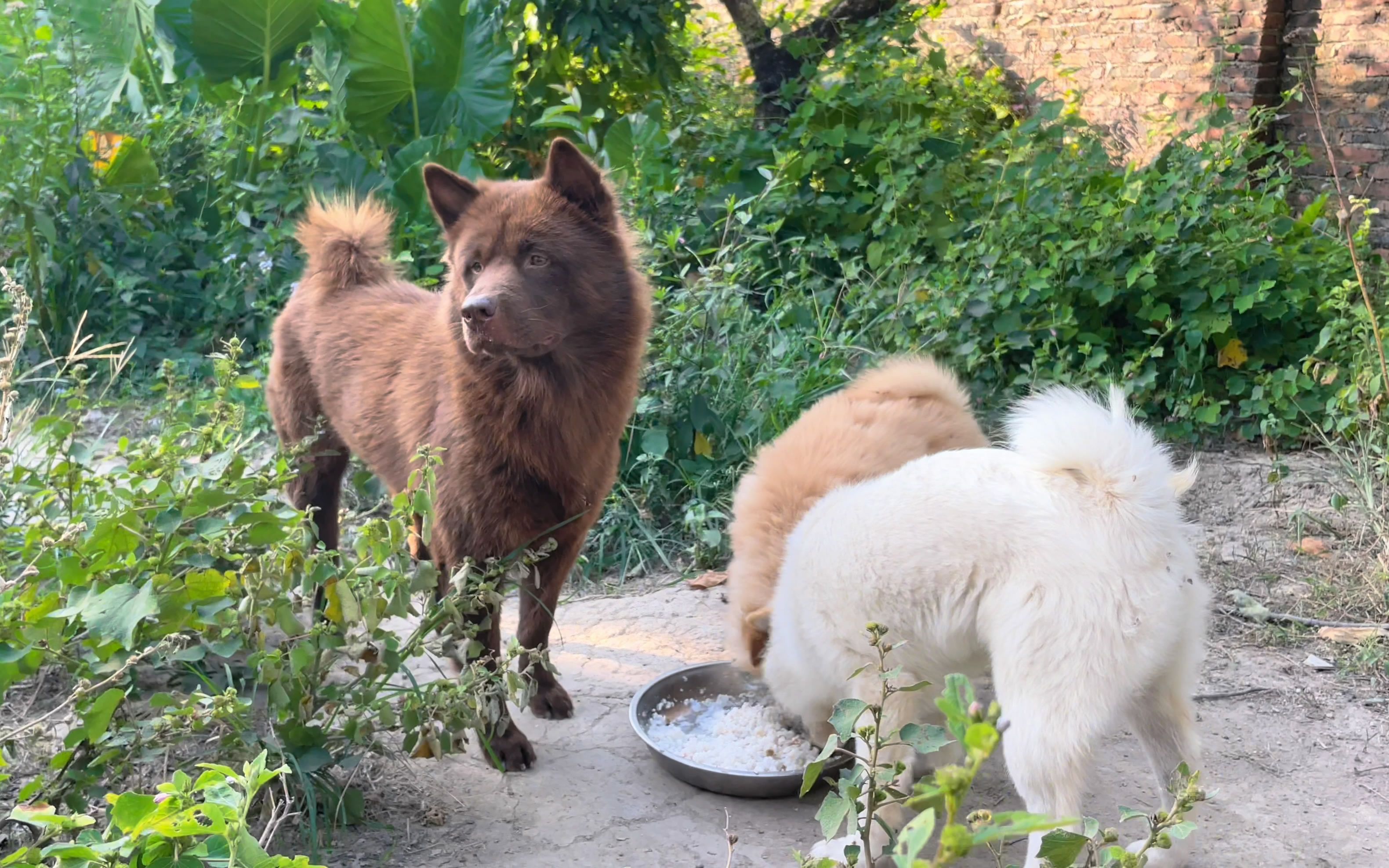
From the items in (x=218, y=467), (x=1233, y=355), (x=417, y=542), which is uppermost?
(x=218, y=467)

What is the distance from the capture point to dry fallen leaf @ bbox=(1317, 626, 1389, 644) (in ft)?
12.1

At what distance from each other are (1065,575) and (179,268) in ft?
22.1

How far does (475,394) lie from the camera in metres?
3.09

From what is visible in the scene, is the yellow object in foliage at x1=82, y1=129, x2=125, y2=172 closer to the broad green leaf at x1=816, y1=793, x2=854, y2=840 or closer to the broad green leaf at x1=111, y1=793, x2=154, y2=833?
the broad green leaf at x1=111, y1=793, x2=154, y2=833

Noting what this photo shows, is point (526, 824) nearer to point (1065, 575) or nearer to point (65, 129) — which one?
point (1065, 575)

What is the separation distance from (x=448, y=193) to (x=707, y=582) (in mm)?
1910

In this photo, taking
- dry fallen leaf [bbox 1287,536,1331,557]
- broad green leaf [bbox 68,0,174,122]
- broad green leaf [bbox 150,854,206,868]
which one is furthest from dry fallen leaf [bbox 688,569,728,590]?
broad green leaf [bbox 68,0,174,122]

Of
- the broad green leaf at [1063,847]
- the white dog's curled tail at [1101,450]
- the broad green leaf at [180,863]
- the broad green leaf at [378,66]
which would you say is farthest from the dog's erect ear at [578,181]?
the broad green leaf at [378,66]

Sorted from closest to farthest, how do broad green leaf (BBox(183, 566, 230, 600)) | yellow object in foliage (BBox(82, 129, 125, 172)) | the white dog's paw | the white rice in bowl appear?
1. broad green leaf (BBox(183, 566, 230, 600))
2. the white dog's paw
3. the white rice in bowl
4. yellow object in foliage (BBox(82, 129, 125, 172))

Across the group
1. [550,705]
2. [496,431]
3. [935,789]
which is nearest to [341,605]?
[496,431]

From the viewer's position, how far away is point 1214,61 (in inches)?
A: 281

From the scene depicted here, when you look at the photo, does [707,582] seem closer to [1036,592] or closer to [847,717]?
[1036,592]

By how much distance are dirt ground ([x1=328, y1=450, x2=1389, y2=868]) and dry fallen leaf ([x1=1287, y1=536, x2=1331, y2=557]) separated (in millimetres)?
44

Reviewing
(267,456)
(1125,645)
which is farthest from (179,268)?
(1125,645)
